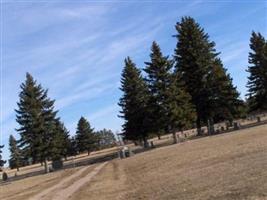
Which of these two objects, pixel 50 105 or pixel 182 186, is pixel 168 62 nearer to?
pixel 50 105

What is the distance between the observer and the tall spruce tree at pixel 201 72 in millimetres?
63500

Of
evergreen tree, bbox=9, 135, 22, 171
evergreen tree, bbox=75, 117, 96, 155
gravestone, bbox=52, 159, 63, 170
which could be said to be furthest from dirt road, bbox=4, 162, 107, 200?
evergreen tree, bbox=9, 135, 22, 171

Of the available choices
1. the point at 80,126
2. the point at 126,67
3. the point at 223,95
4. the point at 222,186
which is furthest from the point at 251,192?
the point at 80,126

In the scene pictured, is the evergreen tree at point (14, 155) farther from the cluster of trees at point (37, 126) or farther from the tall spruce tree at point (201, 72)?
the tall spruce tree at point (201, 72)

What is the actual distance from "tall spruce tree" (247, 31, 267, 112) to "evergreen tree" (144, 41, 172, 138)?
11978mm

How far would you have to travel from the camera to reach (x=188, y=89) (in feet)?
216

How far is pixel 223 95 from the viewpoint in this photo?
63.3 m

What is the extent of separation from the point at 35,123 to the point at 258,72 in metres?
29.4

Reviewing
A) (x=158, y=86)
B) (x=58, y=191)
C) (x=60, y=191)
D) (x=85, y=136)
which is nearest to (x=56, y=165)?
(x=158, y=86)

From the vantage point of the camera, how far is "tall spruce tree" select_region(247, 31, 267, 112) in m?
66.9

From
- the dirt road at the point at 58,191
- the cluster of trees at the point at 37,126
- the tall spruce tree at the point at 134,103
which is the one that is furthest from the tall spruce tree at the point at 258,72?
the dirt road at the point at 58,191

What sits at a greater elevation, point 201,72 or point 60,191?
point 201,72

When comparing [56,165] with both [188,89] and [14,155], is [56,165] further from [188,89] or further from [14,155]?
[14,155]

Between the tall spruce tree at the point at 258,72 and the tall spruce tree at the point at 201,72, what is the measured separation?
4628mm
